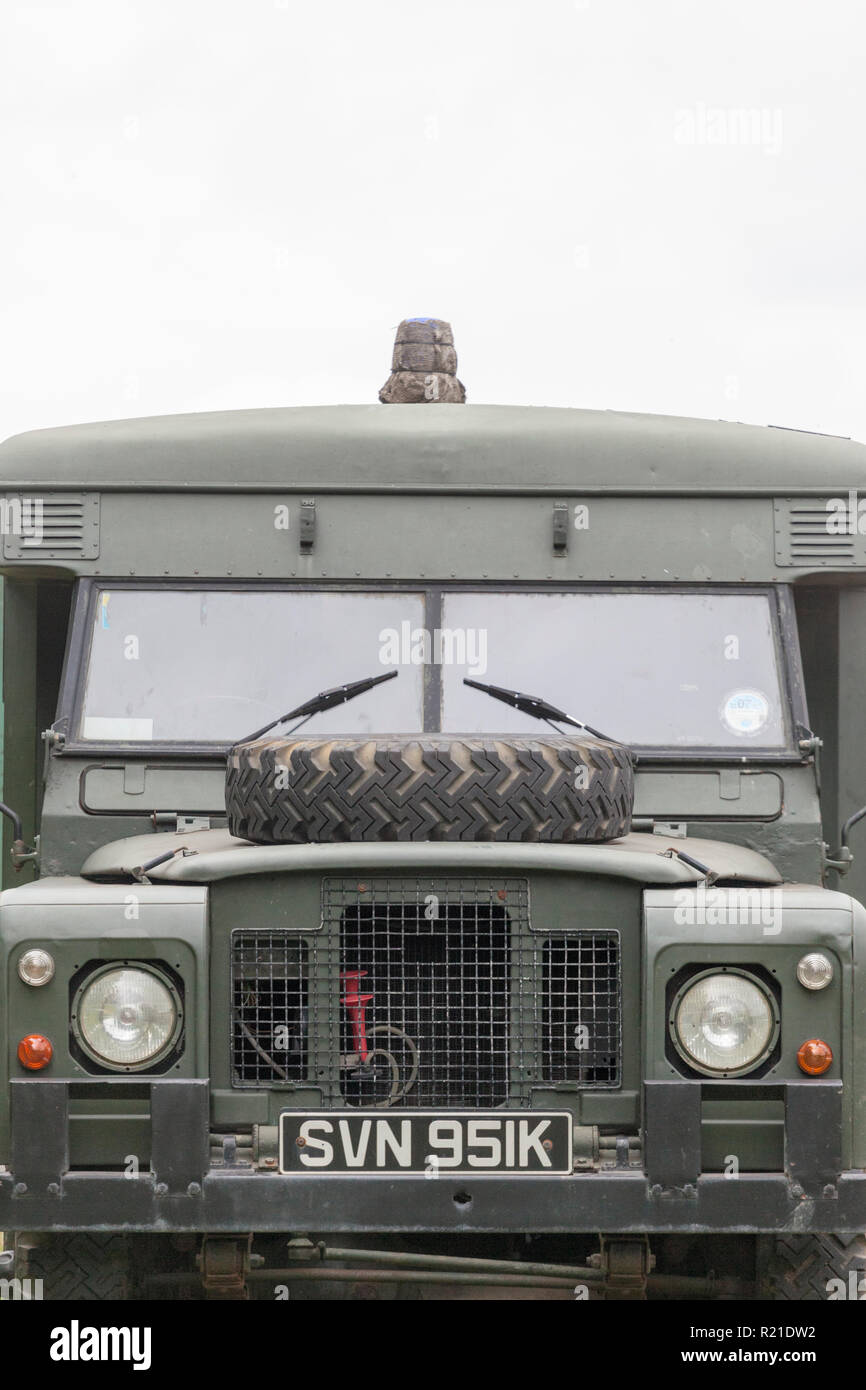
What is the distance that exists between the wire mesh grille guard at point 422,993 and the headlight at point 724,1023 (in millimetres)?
178

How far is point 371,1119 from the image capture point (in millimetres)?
4328

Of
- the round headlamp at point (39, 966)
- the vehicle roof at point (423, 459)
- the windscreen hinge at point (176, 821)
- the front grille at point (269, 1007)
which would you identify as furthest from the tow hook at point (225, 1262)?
the vehicle roof at point (423, 459)

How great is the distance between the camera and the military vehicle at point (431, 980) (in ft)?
14.2

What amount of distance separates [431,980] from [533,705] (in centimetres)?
128

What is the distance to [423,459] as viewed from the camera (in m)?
5.90

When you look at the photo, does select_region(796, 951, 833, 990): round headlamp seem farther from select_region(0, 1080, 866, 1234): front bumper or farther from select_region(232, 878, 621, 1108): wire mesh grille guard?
select_region(232, 878, 621, 1108): wire mesh grille guard

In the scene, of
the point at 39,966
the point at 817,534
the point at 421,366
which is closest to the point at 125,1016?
the point at 39,966

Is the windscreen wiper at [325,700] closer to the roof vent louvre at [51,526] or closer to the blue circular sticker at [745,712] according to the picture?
the roof vent louvre at [51,526]

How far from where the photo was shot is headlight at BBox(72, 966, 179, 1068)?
4.45 metres

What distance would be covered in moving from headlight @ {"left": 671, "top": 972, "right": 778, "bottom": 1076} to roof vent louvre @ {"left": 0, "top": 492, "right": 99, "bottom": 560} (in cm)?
248

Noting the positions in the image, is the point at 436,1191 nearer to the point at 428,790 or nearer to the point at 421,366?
the point at 428,790

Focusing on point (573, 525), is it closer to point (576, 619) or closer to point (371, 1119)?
point (576, 619)
